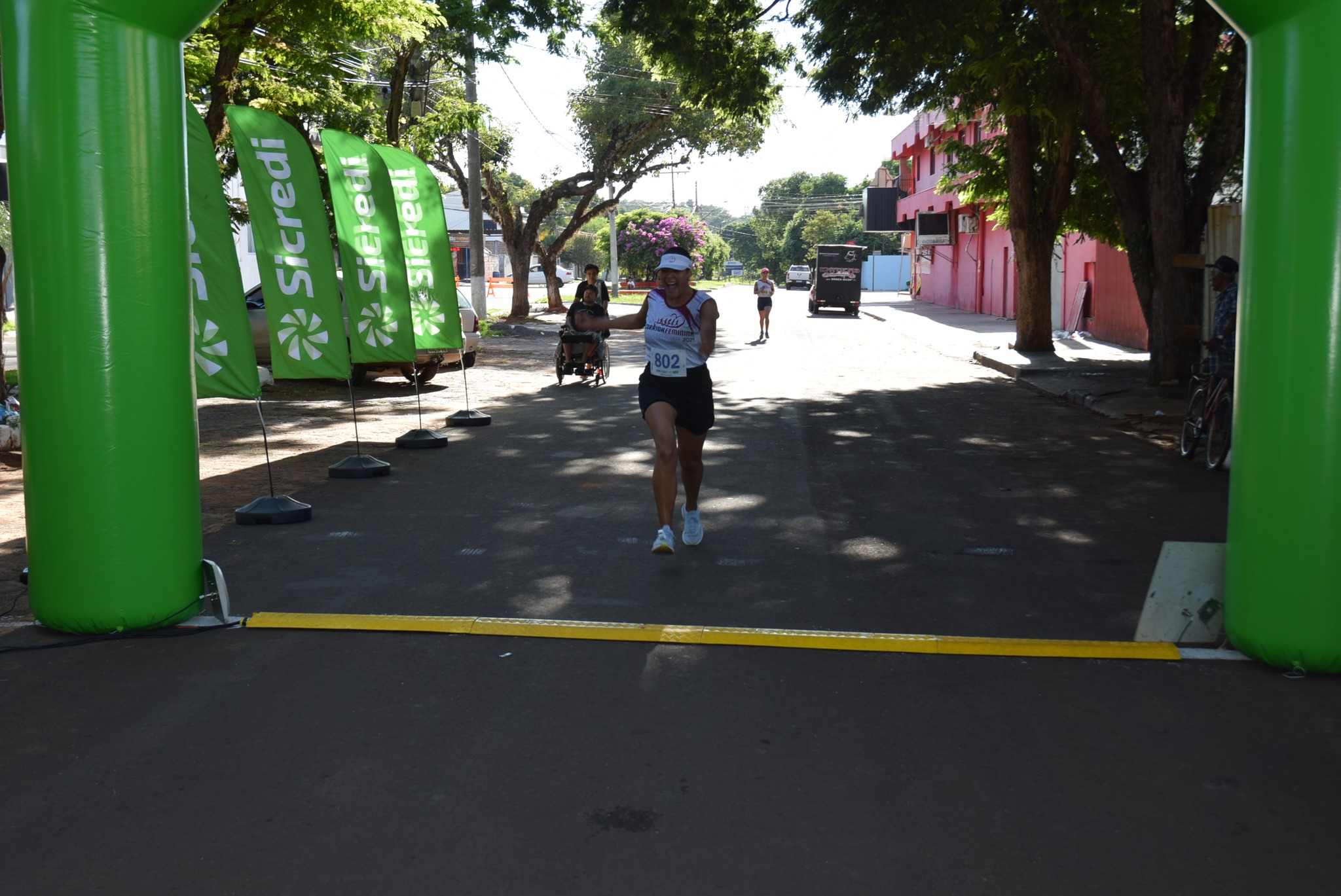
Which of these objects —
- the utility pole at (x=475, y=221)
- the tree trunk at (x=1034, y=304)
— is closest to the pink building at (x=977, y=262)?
the tree trunk at (x=1034, y=304)

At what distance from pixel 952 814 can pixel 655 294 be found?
413 cm

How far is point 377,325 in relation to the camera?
413 inches

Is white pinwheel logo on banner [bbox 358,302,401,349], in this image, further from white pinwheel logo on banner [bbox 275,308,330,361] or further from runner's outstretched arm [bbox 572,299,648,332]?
runner's outstretched arm [bbox 572,299,648,332]

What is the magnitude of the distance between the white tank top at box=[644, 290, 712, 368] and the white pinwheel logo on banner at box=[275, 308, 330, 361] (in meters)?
3.05

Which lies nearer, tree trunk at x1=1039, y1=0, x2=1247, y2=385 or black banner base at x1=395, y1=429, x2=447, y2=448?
black banner base at x1=395, y1=429, x2=447, y2=448

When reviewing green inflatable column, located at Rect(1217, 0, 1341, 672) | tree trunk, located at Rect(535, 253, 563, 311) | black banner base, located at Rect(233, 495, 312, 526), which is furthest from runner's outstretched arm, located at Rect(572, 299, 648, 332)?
tree trunk, located at Rect(535, 253, 563, 311)

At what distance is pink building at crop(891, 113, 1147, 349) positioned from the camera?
87.2 feet

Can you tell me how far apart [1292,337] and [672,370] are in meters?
3.39

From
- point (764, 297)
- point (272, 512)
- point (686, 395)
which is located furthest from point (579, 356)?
point (764, 297)

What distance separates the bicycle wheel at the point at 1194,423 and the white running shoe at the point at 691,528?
540cm

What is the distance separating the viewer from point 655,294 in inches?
283

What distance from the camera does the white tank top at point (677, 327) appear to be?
711 cm

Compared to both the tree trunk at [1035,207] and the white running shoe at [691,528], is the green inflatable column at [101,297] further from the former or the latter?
the tree trunk at [1035,207]

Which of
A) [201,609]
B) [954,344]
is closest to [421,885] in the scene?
[201,609]
